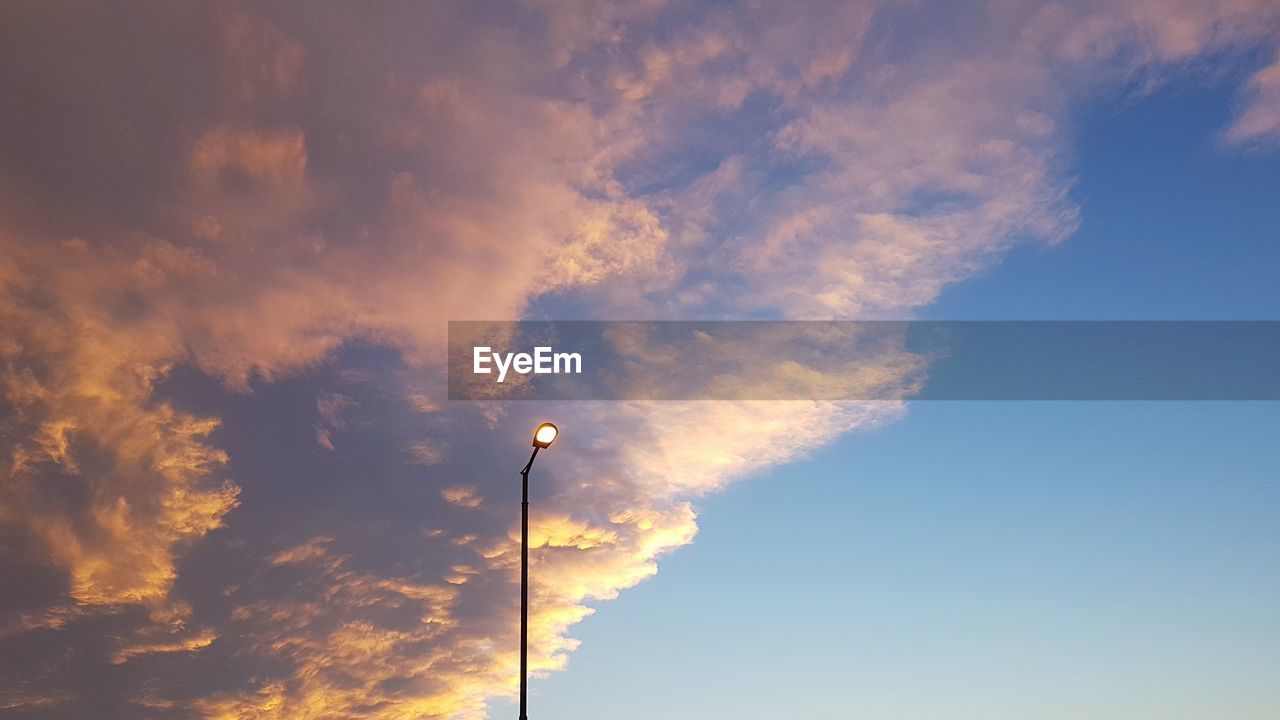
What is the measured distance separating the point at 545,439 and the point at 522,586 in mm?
3697

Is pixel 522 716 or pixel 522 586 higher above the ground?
pixel 522 586

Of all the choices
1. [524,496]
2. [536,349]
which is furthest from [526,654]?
[536,349]

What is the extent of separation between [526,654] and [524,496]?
135 inches

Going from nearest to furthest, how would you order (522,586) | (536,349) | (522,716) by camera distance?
(522,716), (522,586), (536,349)

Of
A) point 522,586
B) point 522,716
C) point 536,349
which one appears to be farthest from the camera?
point 536,349

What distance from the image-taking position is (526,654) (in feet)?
63.2

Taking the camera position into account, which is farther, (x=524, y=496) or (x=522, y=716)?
(x=524, y=496)

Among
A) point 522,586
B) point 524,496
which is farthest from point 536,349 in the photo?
point 522,586

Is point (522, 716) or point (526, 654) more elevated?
point (526, 654)

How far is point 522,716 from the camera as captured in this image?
1842cm

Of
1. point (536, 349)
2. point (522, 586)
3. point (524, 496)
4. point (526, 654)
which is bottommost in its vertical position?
point (526, 654)

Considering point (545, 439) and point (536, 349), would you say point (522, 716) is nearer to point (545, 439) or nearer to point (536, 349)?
point (545, 439)

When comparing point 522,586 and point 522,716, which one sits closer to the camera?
point 522,716

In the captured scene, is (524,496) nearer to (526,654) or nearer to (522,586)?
(522,586)
